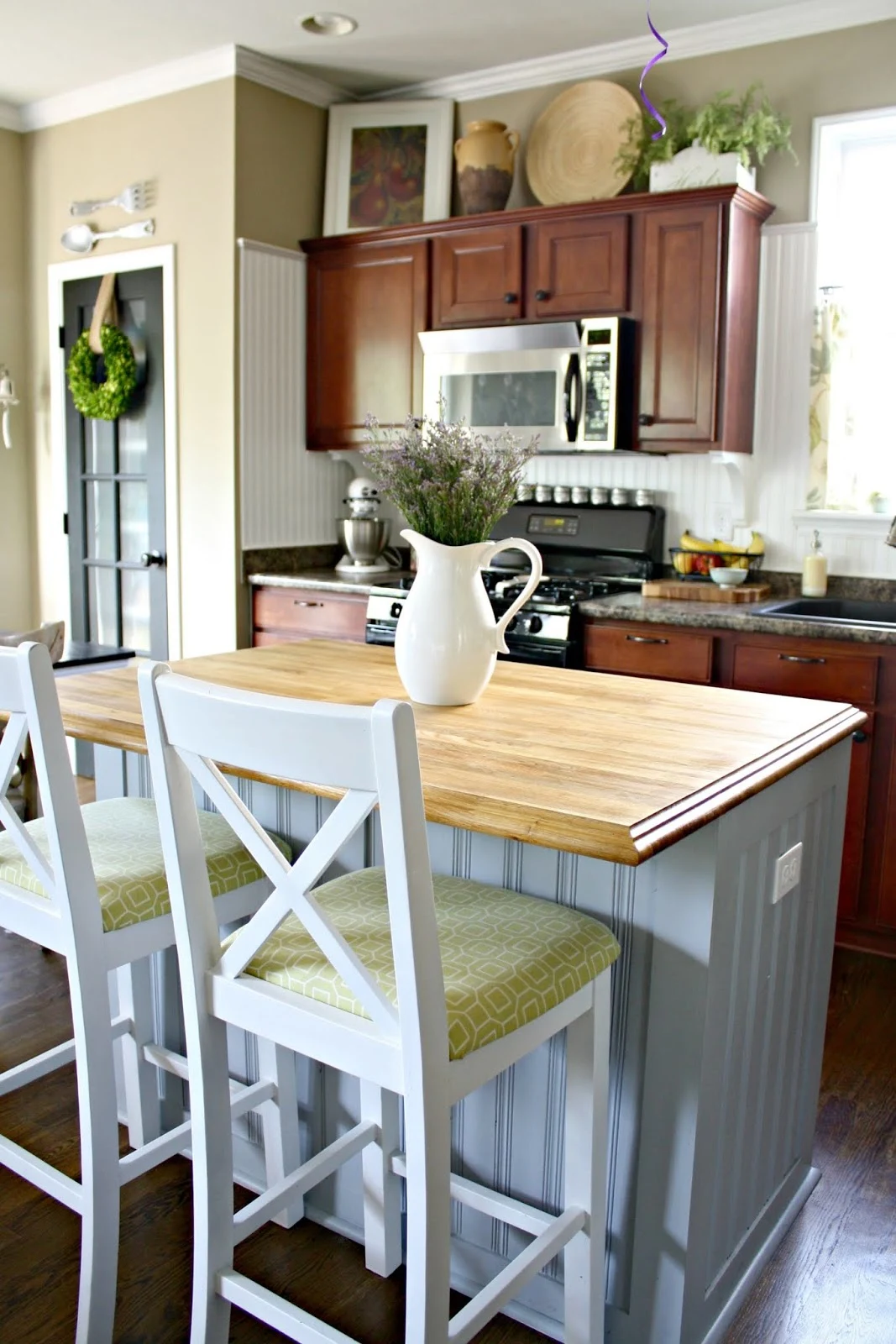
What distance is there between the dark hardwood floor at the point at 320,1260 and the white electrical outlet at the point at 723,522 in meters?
2.13

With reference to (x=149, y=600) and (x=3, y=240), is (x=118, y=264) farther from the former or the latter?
(x=149, y=600)

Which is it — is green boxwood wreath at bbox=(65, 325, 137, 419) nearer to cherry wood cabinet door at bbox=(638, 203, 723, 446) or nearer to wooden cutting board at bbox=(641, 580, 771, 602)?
cherry wood cabinet door at bbox=(638, 203, 723, 446)

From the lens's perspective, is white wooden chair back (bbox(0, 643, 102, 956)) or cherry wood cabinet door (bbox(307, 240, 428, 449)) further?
cherry wood cabinet door (bbox(307, 240, 428, 449))

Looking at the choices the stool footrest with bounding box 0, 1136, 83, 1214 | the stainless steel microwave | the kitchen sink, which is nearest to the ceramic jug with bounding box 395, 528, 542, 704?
the stool footrest with bounding box 0, 1136, 83, 1214

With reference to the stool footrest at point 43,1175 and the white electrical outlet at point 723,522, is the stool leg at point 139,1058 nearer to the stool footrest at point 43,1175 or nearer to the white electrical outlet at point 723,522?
the stool footrest at point 43,1175

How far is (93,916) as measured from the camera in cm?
165

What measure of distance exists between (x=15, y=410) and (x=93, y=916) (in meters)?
4.26

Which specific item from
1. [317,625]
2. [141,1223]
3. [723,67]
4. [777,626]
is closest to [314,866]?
[141,1223]

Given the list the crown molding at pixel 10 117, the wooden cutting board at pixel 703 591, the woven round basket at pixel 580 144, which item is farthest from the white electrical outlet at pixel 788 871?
the crown molding at pixel 10 117

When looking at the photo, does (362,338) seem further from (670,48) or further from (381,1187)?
(381,1187)

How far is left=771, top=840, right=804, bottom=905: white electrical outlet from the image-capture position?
1734 mm

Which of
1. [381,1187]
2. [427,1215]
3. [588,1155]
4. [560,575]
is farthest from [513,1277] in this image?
[560,575]

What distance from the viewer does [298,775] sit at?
125 centimetres

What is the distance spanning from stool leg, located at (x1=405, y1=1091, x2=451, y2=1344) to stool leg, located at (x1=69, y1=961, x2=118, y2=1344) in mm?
571
